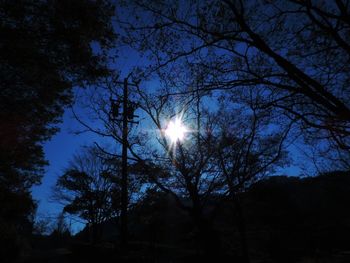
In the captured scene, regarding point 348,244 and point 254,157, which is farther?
point 348,244

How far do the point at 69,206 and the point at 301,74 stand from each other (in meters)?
27.9

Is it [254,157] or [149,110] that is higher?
[149,110]

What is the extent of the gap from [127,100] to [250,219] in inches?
827

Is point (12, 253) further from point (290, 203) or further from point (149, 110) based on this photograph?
point (290, 203)

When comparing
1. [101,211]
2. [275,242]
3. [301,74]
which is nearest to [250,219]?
[275,242]

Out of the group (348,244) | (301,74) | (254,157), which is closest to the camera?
(301,74)

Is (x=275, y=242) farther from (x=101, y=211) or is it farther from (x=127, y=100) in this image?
(x=101, y=211)

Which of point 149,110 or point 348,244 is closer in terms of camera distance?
point 149,110

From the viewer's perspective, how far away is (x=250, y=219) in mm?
26875

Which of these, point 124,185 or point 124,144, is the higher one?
point 124,144

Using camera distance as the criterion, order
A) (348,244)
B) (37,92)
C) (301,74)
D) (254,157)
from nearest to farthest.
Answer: (301,74) < (37,92) < (254,157) < (348,244)

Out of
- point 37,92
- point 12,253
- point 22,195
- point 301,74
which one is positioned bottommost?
point 12,253

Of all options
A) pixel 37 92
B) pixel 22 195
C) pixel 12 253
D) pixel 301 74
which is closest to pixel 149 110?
pixel 37 92

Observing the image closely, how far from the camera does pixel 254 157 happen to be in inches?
531
